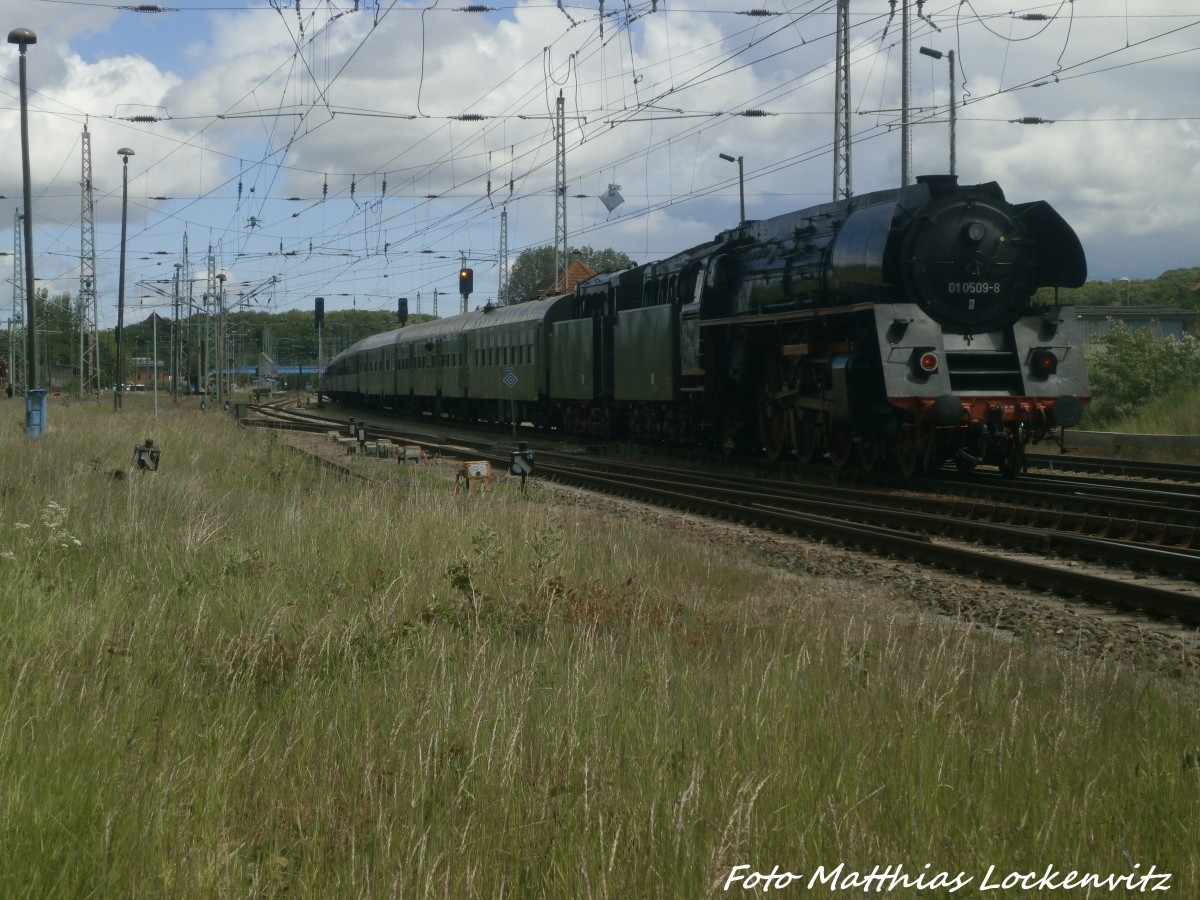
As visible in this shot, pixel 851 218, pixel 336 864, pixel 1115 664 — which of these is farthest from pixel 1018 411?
pixel 336 864

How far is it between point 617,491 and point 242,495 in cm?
597

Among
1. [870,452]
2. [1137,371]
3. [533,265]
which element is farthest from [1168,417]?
[533,265]

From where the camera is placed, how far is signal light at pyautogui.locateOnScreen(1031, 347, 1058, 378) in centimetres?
1588

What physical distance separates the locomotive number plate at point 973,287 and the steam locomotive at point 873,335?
0.02 meters

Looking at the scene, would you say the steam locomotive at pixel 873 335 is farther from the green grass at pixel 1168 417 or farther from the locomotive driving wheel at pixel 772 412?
the green grass at pixel 1168 417

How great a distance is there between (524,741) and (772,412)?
1635 centimetres

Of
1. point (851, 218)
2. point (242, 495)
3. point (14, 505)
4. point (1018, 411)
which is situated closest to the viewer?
point (14, 505)

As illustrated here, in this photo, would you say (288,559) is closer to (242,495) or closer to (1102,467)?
(242,495)

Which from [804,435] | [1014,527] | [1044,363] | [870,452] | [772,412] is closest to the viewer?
[1014,527]

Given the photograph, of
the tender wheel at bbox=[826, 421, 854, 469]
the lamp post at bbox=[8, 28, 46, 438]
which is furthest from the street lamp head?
the tender wheel at bbox=[826, 421, 854, 469]

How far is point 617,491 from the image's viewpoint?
1792 cm

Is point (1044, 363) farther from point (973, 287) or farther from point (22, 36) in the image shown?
point (22, 36)

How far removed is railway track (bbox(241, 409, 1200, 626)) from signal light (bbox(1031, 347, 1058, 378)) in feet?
5.08

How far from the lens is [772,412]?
2036 cm
